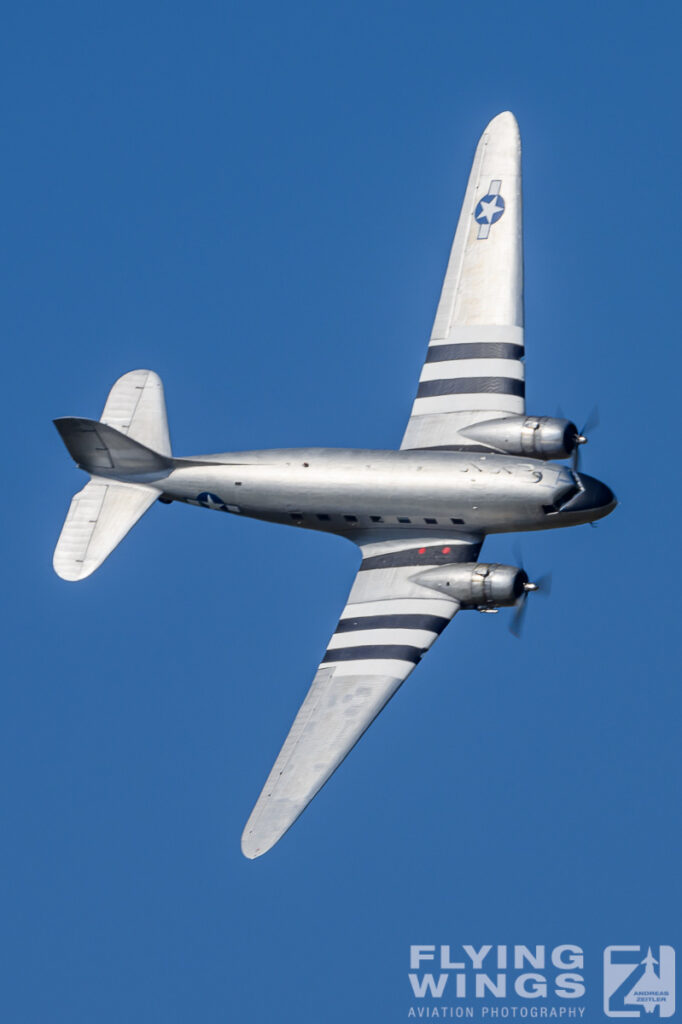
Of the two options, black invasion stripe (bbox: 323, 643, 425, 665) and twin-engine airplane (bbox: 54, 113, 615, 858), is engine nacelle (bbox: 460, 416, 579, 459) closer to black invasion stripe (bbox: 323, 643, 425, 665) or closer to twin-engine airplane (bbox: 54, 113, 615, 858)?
twin-engine airplane (bbox: 54, 113, 615, 858)

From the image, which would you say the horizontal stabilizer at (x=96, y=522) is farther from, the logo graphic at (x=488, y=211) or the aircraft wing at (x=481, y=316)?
the logo graphic at (x=488, y=211)

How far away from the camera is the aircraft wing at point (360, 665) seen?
57188 mm

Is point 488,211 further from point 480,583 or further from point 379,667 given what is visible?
point 379,667

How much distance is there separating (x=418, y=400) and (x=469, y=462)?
4.68 m

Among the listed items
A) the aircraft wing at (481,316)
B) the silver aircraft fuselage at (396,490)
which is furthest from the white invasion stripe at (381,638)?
the aircraft wing at (481,316)

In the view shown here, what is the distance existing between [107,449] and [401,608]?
10231 millimetres

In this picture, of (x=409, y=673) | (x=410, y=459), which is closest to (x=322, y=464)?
(x=410, y=459)

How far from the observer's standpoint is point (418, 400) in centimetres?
6550

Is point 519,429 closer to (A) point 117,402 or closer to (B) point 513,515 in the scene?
(B) point 513,515

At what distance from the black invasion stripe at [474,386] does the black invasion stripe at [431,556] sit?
549 cm

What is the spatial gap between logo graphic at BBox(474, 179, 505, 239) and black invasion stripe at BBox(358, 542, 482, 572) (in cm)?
1132

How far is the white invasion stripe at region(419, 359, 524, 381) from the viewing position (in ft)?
214

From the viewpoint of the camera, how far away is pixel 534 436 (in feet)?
204

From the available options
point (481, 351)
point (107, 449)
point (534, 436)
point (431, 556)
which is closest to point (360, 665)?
point (431, 556)
